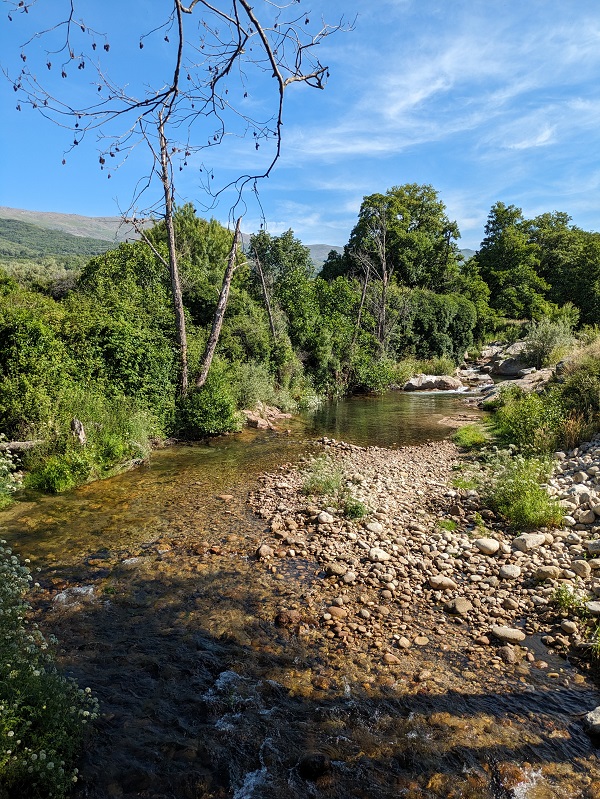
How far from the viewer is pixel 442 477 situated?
33.0 feet

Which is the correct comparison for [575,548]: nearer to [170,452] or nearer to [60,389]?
[170,452]

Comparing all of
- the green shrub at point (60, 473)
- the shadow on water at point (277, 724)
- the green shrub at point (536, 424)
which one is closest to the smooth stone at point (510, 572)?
the shadow on water at point (277, 724)

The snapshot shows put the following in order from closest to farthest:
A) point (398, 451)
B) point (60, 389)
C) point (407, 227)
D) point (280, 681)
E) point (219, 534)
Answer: point (280, 681)
point (219, 534)
point (60, 389)
point (398, 451)
point (407, 227)

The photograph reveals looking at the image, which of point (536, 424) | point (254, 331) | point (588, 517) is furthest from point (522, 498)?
point (254, 331)

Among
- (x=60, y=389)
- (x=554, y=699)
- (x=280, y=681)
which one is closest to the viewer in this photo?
(x=554, y=699)

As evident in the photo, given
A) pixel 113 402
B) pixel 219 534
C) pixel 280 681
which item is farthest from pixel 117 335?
pixel 280 681

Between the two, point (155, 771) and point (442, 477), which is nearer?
point (155, 771)

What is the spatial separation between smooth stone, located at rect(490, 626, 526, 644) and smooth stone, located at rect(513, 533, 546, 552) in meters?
1.78

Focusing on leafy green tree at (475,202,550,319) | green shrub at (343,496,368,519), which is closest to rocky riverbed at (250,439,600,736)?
green shrub at (343,496,368,519)

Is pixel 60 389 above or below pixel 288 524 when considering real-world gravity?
above

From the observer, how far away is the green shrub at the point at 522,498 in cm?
691

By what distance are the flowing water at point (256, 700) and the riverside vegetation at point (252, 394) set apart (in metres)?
0.45

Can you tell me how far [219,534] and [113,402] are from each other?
253 inches

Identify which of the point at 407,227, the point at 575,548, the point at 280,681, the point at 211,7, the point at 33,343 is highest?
the point at 407,227
